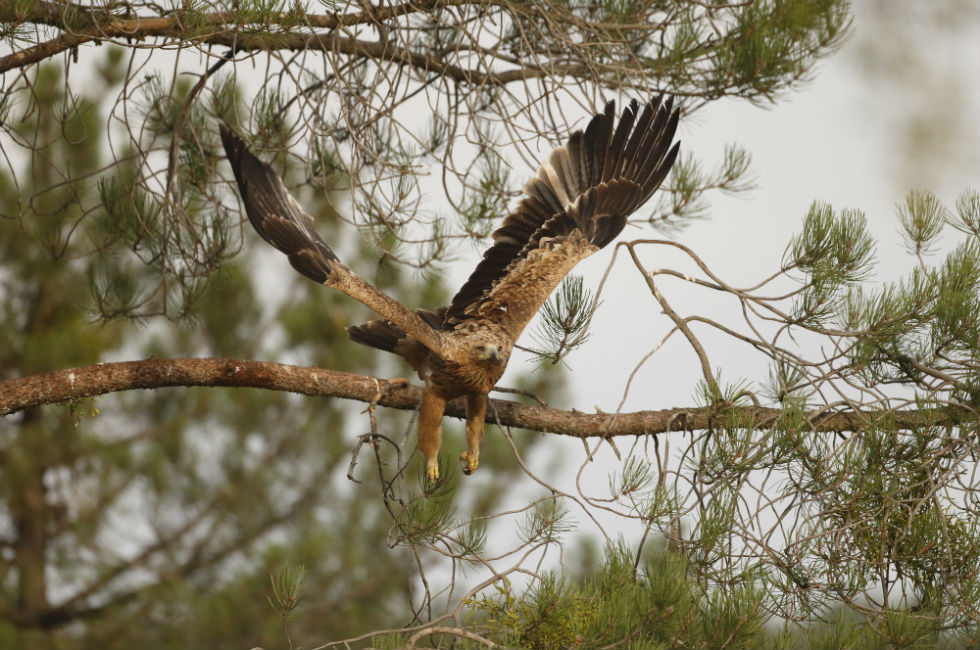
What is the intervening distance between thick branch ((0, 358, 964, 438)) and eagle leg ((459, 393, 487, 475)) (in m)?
0.05

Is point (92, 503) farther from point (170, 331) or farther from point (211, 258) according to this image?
point (211, 258)

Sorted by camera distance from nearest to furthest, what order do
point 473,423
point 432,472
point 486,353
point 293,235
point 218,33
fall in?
point 218,33 → point 293,235 → point 486,353 → point 432,472 → point 473,423

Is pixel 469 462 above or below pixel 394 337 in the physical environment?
below

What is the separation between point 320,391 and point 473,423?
0.46 meters

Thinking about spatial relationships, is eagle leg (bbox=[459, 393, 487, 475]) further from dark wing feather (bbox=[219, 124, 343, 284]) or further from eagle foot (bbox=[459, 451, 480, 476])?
dark wing feather (bbox=[219, 124, 343, 284])

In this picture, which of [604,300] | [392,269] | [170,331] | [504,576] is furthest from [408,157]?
[170,331]

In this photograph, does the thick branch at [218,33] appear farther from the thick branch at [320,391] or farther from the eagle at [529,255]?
the thick branch at [320,391]

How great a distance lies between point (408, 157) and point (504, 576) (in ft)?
5.19

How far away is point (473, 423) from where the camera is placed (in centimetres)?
289

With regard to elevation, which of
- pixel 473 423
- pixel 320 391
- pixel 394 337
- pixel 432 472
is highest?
pixel 394 337

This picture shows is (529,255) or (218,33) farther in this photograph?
(529,255)

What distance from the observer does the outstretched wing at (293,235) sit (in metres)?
2.43

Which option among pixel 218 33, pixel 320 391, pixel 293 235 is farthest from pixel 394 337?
pixel 218 33

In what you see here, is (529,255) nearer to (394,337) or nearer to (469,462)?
(394,337)
